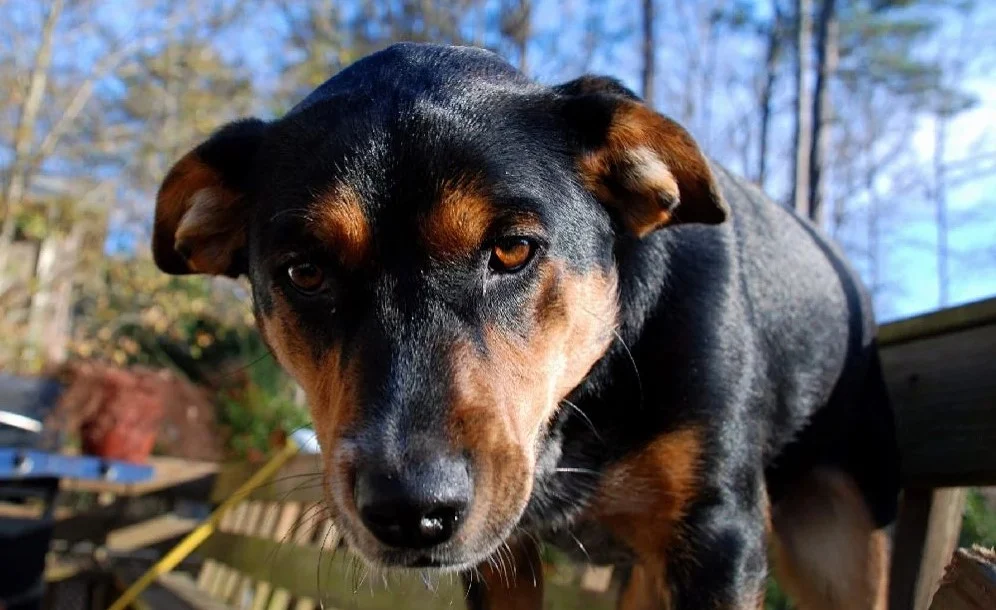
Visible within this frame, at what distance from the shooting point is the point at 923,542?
3.09m

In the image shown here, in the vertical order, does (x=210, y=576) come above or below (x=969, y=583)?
below

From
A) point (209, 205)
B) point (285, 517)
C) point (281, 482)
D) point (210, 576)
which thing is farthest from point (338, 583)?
point (210, 576)

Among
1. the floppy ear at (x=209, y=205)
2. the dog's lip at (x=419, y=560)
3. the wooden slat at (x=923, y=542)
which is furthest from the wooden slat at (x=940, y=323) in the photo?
the floppy ear at (x=209, y=205)

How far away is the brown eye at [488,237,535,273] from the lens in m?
2.16

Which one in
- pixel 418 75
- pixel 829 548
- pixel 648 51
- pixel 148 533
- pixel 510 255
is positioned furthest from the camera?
pixel 648 51

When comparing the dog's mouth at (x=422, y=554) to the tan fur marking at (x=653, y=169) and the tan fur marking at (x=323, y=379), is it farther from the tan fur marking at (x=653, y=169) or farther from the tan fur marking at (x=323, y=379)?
the tan fur marking at (x=653, y=169)

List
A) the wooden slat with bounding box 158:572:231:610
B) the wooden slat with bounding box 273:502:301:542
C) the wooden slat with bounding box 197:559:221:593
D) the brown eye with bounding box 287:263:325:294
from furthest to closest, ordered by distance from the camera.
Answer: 1. the wooden slat with bounding box 197:559:221:593
2. the wooden slat with bounding box 273:502:301:542
3. the wooden slat with bounding box 158:572:231:610
4. the brown eye with bounding box 287:263:325:294

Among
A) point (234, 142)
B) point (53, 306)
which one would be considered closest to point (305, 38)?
point (53, 306)

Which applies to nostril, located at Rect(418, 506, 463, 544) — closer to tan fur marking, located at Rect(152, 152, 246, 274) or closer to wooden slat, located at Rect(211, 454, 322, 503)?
tan fur marking, located at Rect(152, 152, 246, 274)

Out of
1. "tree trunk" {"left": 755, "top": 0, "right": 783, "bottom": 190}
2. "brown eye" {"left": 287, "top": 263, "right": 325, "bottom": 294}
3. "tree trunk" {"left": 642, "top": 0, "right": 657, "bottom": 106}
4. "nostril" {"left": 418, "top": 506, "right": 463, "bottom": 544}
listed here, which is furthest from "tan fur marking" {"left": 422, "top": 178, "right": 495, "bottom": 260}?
"tree trunk" {"left": 755, "top": 0, "right": 783, "bottom": 190}

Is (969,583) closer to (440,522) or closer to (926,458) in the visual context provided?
(440,522)

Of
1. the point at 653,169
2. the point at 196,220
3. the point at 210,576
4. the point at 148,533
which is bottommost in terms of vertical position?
the point at 148,533

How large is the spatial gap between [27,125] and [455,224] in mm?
11301

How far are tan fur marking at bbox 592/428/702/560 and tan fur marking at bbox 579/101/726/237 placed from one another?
0.58 meters
